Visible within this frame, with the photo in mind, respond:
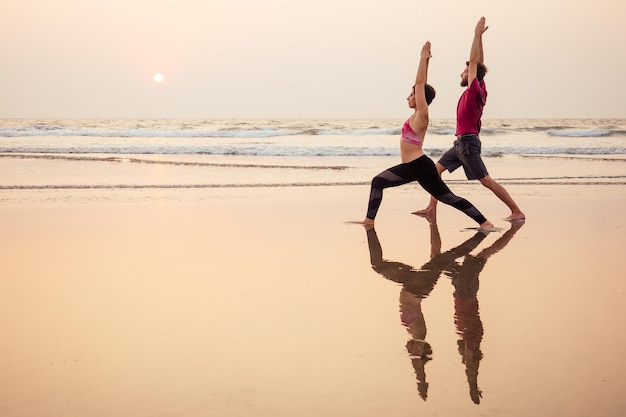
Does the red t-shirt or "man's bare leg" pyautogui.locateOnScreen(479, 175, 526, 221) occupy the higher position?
the red t-shirt

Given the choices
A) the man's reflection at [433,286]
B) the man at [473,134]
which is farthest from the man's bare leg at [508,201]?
the man's reflection at [433,286]

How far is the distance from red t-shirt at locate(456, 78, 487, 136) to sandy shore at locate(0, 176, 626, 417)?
1.55m

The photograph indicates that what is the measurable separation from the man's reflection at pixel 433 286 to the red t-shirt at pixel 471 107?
5.18 ft

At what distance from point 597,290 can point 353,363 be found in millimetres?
2098

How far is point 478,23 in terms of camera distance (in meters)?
7.21

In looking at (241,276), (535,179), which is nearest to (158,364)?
(241,276)

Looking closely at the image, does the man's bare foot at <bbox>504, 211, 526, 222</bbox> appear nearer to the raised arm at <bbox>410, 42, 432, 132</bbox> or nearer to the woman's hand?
the raised arm at <bbox>410, 42, 432, 132</bbox>

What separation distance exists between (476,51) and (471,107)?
2.51 feet

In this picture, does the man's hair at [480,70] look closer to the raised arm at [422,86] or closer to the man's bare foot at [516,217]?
the raised arm at [422,86]

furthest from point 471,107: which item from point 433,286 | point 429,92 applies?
point 433,286

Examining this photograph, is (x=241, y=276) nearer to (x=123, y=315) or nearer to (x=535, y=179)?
(x=123, y=315)

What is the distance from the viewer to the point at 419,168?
7297 millimetres

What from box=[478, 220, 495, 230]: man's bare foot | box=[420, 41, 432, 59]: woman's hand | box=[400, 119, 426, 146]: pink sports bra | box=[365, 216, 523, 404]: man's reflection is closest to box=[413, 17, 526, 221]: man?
box=[478, 220, 495, 230]: man's bare foot

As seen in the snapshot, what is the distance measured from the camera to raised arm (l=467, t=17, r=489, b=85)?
7242 millimetres
